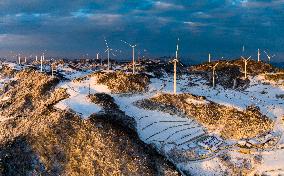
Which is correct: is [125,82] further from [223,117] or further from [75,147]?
[75,147]

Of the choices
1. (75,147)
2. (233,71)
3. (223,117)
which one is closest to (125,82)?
(223,117)

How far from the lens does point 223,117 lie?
80.7 metres

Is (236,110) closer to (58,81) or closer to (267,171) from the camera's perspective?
(267,171)

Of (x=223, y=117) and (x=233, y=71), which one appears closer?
(x=223, y=117)

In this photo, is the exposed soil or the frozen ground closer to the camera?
the frozen ground

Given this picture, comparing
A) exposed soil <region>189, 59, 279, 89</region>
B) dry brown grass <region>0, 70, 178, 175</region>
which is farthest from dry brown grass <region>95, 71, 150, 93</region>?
exposed soil <region>189, 59, 279, 89</region>

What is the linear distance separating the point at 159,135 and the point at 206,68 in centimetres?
6335

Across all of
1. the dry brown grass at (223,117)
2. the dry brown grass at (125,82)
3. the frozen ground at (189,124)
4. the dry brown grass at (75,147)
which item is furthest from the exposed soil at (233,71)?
the dry brown grass at (75,147)

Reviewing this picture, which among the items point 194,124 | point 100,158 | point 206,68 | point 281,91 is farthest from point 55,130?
point 206,68

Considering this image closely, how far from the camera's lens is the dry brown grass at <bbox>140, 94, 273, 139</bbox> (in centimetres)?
7712

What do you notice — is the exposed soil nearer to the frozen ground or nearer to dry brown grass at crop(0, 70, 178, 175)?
→ the frozen ground

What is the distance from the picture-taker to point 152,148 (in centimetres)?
7162

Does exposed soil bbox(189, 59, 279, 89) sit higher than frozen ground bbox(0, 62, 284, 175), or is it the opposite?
exposed soil bbox(189, 59, 279, 89)

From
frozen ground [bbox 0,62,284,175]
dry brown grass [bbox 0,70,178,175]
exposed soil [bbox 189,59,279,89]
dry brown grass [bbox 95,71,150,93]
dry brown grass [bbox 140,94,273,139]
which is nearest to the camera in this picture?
dry brown grass [bbox 0,70,178,175]
